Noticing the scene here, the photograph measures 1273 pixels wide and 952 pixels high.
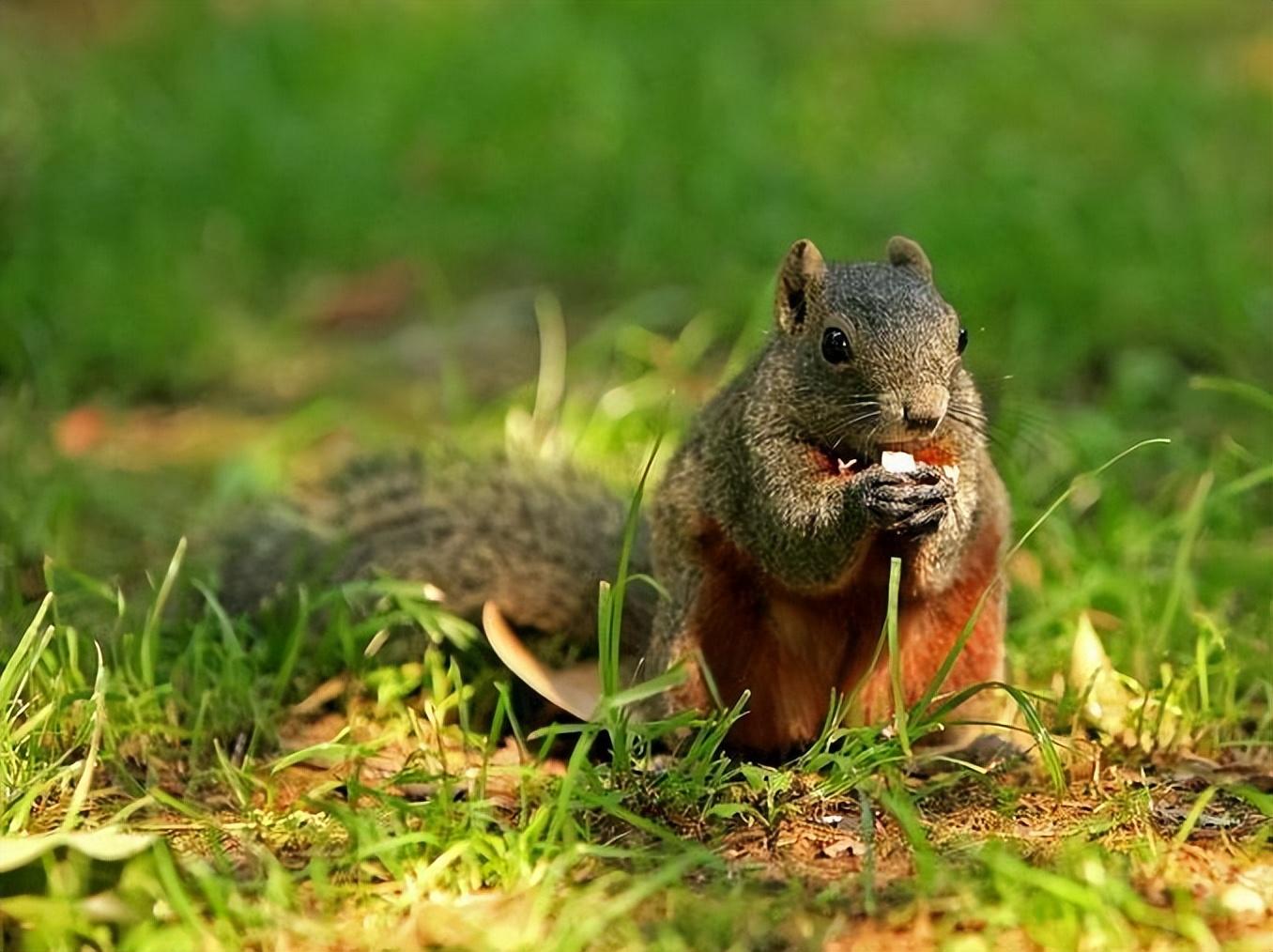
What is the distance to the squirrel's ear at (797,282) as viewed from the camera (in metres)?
2.94

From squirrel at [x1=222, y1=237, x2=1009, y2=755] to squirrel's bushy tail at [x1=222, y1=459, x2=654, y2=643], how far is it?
0.08 meters

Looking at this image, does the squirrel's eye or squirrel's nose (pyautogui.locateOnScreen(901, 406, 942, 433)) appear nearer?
squirrel's nose (pyautogui.locateOnScreen(901, 406, 942, 433))

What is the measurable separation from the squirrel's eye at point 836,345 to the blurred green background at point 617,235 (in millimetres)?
346

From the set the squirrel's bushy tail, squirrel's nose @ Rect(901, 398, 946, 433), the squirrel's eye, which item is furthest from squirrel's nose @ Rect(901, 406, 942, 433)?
the squirrel's bushy tail

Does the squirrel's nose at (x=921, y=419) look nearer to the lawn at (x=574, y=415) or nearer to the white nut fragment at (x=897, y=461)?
the white nut fragment at (x=897, y=461)

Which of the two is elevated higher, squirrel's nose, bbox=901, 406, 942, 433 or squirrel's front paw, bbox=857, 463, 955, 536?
squirrel's nose, bbox=901, 406, 942, 433

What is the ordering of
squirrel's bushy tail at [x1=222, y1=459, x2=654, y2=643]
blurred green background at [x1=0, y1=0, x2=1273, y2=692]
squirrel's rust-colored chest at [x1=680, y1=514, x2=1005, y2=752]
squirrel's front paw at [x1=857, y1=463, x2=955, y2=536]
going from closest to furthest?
1. squirrel's front paw at [x1=857, y1=463, x2=955, y2=536]
2. squirrel's rust-colored chest at [x1=680, y1=514, x2=1005, y2=752]
3. squirrel's bushy tail at [x1=222, y1=459, x2=654, y2=643]
4. blurred green background at [x1=0, y1=0, x2=1273, y2=692]

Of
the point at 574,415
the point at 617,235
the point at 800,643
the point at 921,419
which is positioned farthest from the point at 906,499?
the point at 617,235

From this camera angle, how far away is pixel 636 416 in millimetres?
4285

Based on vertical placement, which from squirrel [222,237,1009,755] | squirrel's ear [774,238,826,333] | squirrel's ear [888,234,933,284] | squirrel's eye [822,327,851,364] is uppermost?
squirrel's ear [888,234,933,284]

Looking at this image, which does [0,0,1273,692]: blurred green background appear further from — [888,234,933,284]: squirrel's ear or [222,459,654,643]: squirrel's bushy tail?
[222,459,654,643]: squirrel's bushy tail

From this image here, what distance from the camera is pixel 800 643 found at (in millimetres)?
2938

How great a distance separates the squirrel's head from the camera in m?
2.71

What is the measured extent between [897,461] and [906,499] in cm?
12
